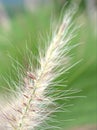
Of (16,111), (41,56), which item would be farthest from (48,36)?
(16,111)

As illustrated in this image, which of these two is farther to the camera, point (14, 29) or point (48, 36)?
point (14, 29)

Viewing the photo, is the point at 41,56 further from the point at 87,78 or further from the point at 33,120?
the point at 87,78

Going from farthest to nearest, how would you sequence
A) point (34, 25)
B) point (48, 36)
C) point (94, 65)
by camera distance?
point (34, 25)
point (94, 65)
point (48, 36)

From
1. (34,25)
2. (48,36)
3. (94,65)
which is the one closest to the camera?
(48,36)

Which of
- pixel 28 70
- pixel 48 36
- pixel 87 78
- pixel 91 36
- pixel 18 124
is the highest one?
pixel 91 36

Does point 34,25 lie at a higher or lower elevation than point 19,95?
Answer: higher

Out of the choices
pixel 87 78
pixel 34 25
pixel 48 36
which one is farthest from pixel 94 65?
pixel 48 36
